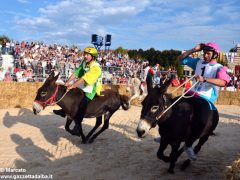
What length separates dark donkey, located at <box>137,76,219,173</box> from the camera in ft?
19.9

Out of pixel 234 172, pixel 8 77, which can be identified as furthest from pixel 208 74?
pixel 8 77

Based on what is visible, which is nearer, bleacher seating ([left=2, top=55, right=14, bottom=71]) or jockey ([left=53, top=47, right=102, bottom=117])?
jockey ([left=53, top=47, right=102, bottom=117])

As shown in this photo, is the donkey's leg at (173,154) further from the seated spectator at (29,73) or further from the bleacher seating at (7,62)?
the bleacher seating at (7,62)

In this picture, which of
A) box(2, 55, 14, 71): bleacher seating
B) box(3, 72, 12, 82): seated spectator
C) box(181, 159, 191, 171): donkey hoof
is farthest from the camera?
box(2, 55, 14, 71): bleacher seating

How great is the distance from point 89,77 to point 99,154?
1.98 meters

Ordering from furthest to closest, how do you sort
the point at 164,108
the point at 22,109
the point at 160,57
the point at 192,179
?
the point at 160,57 < the point at 22,109 < the point at 192,179 < the point at 164,108

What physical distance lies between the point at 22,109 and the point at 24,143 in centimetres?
708

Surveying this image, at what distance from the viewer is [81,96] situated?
31.3ft

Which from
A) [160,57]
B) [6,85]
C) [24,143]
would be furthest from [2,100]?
[160,57]

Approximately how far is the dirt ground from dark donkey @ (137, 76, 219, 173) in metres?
0.79

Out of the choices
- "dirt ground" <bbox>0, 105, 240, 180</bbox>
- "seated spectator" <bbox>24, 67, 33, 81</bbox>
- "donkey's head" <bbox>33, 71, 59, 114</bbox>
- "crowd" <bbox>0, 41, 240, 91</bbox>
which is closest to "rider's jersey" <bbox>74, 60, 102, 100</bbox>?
"donkey's head" <bbox>33, 71, 59, 114</bbox>

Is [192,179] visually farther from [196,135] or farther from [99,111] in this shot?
[99,111]

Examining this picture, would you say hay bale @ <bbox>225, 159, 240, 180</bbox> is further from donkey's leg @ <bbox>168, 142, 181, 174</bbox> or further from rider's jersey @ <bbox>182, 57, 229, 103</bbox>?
rider's jersey @ <bbox>182, 57, 229, 103</bbox>

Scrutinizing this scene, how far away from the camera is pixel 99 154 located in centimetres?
862
